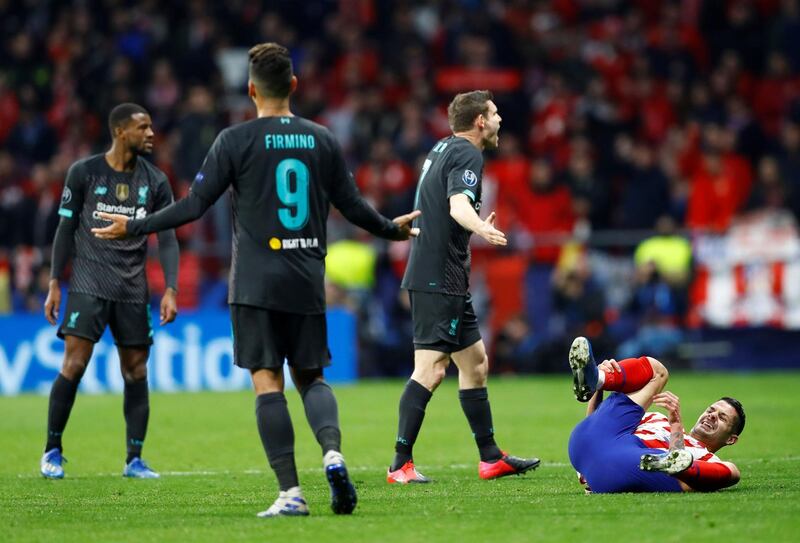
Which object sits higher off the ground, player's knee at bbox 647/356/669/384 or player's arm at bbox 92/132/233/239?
player's arm at bbox 92/132/233/239

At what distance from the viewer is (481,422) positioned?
9.19 m

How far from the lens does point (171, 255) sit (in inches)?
388

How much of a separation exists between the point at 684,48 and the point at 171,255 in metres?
15.4

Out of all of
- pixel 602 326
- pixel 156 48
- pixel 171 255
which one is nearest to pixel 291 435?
pixel 171 255

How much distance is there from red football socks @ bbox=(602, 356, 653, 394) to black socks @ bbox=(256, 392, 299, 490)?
77.4 inches

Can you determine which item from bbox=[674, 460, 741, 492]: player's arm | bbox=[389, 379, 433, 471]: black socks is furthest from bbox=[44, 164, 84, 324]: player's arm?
bbox=[674, 460, 741, 492]: player's arm

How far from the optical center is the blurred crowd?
19.7 m

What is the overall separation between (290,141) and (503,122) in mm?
15383

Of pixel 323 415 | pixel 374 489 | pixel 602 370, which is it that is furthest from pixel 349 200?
pixel 374 489

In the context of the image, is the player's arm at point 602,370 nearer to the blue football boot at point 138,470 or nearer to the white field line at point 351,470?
the white field line at point 351,470

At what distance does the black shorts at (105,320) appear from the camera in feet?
31.6

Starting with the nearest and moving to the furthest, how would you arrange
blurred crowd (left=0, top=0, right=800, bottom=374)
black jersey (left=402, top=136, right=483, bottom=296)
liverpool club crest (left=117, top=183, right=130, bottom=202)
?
1. black jersey (left=402, top=136, right=483, bottom=296)
2. liverpool club crest (left=117, top=183, right=130, bottom=202)
3. blurred crowd (left=0, top=0, right=800, bottom=374)

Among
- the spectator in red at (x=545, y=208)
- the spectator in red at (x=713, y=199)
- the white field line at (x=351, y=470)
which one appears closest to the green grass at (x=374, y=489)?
the white field line at (x=351, y=470)

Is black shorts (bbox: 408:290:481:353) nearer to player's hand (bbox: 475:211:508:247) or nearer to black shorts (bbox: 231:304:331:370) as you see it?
player's hand (bbox: 475:211:508:247)
